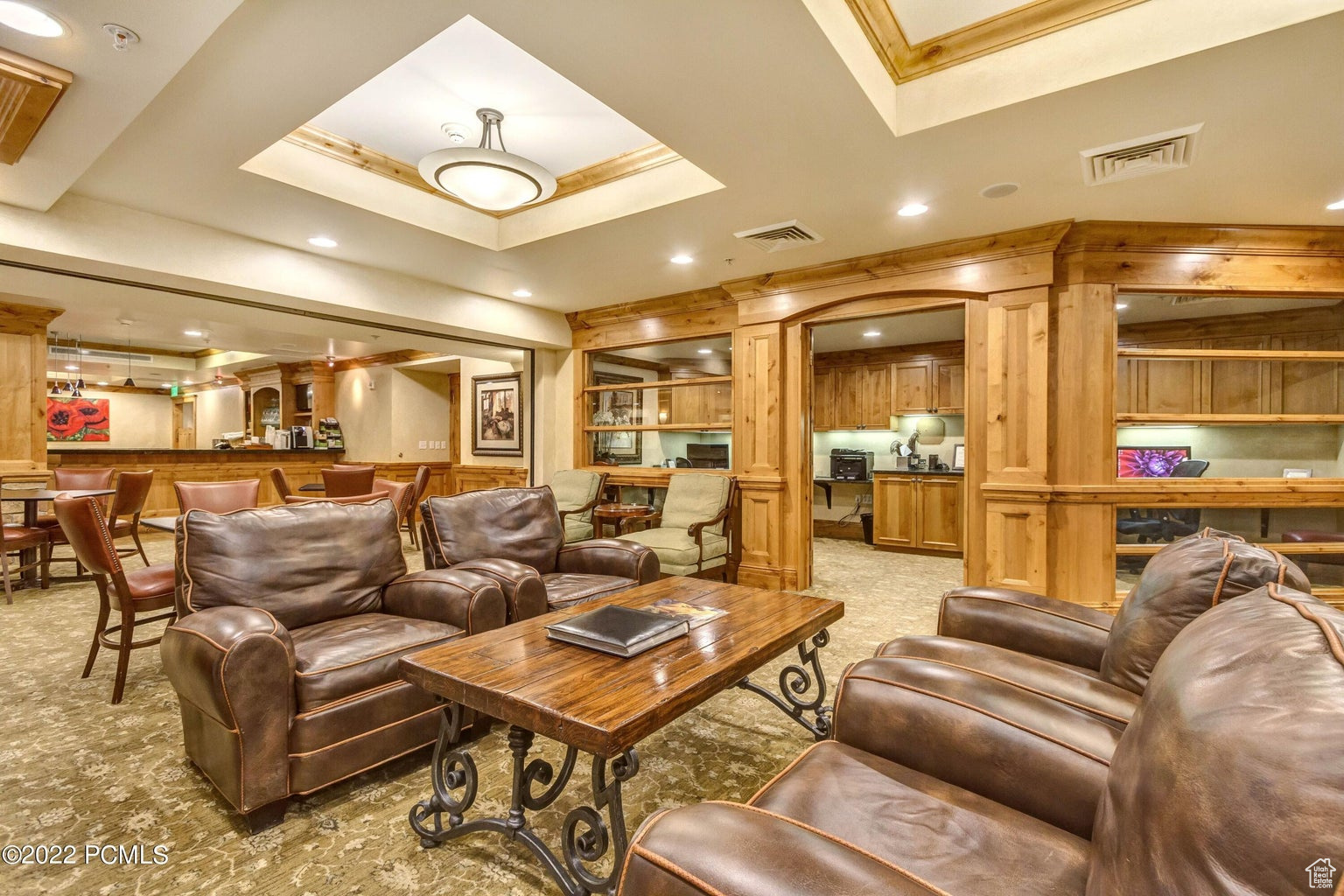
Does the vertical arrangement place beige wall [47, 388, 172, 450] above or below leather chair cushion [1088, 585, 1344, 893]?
above

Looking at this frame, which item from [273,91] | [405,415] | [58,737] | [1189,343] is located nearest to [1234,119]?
[1189,343]

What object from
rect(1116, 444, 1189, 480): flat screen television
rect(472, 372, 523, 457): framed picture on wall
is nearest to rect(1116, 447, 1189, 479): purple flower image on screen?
rect(1116, 444, 1189, 480): flat screen television

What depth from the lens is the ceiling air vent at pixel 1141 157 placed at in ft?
8.57

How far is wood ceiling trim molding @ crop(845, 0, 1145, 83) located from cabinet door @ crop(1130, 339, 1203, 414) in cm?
272

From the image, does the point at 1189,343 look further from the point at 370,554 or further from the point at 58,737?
the point at 58,737

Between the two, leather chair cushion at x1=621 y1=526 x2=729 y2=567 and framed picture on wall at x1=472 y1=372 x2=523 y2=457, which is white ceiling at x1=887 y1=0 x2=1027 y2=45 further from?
framed picture on wall at x1=472 y1=372 x2=523 y2=457

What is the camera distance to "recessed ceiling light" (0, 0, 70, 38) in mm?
1740

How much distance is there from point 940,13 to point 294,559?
10.7 ft

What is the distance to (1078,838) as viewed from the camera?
1.06 m

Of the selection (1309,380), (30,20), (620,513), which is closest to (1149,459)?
(1309,380)

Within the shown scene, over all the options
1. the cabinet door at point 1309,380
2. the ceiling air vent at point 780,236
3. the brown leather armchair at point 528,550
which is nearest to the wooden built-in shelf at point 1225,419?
the cabinet door at point 1309,380

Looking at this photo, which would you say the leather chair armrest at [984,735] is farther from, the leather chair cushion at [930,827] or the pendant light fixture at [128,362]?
the pendant light fixture at [128,362]

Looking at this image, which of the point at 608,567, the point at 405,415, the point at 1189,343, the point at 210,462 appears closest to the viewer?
the point at 608,567

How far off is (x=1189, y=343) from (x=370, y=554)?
590cm
